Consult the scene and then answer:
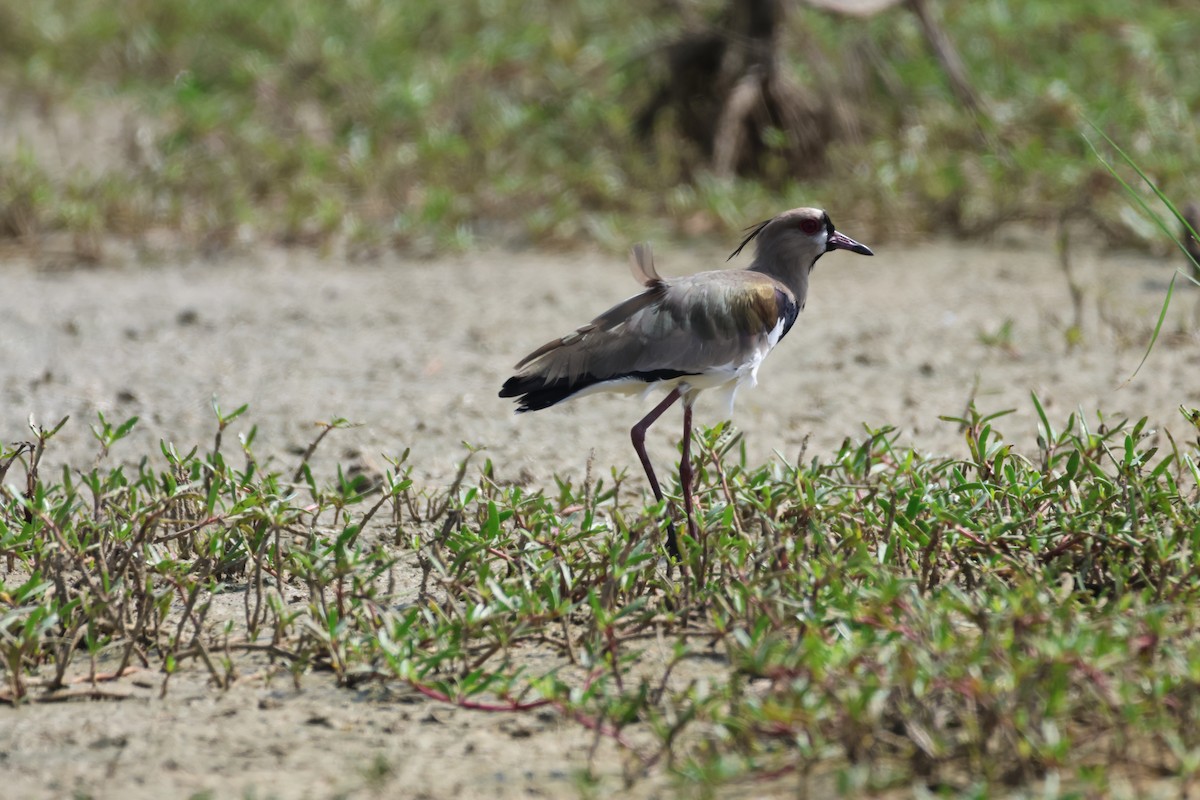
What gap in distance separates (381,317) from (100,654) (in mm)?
2871

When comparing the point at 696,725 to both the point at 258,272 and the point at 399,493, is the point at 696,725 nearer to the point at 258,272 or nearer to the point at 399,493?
the point at 399,493

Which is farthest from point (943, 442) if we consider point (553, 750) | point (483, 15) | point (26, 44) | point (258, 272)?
point (26, 44)

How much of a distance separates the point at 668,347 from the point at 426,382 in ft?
5.48

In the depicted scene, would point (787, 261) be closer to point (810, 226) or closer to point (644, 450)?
point (810, 226)

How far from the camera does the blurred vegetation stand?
22.3 feet

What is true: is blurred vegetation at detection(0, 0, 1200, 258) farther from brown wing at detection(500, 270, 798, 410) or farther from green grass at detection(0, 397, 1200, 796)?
green grass at detection(0, 397, 1200, 796)

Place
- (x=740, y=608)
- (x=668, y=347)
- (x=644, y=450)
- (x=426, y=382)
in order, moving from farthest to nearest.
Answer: (x=426, y=382) < (x=644, y=450) < (x=668, y=347) < (x=740, y=608)

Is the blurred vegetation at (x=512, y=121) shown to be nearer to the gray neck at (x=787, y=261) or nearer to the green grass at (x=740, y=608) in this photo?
the gray neck at (x=787, y=261)

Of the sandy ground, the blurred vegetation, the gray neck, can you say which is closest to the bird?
the gray neck

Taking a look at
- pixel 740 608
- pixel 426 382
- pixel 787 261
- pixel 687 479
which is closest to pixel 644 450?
pixel 687 479

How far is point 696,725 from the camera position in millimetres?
2775

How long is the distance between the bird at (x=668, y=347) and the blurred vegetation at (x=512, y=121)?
9.24 ft

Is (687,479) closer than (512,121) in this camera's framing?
Yes

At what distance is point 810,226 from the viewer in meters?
4.06
